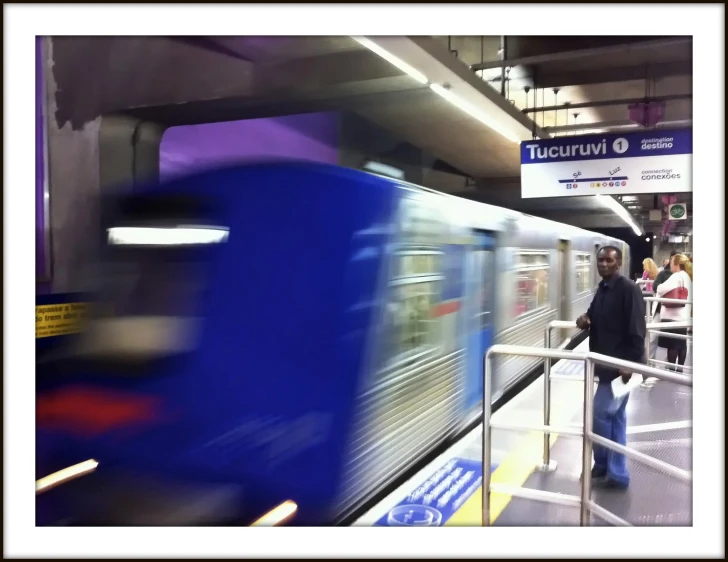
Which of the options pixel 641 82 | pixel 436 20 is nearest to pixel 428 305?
pixel 436 20

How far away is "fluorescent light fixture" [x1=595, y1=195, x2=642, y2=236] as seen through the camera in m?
4.04

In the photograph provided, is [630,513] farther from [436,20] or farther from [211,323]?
[436,20]

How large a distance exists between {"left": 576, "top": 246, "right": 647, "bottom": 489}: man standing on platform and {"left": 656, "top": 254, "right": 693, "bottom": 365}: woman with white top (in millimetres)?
287

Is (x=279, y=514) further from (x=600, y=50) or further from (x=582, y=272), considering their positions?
(x=582, y=272)

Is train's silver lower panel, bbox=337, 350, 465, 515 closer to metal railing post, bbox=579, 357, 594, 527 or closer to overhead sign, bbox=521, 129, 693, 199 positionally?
metal railing post, bbox=579, 357, 594, 527

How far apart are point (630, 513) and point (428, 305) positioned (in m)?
1.47

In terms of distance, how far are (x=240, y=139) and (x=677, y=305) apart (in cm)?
311

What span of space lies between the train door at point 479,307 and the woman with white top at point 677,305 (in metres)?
1.10

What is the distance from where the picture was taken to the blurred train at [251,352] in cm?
240

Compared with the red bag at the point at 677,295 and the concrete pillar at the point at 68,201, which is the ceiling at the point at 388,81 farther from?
the red bag at the point at 677,295

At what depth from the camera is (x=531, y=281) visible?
4.32 meters

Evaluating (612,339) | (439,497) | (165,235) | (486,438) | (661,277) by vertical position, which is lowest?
(439,497)

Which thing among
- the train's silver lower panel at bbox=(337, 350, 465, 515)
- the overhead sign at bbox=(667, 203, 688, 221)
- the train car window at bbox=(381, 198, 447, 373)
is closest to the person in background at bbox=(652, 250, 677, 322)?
the overhead sign at bbox=(667, 203, 688, 221)

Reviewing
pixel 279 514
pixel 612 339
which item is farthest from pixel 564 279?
pixel 279 514
